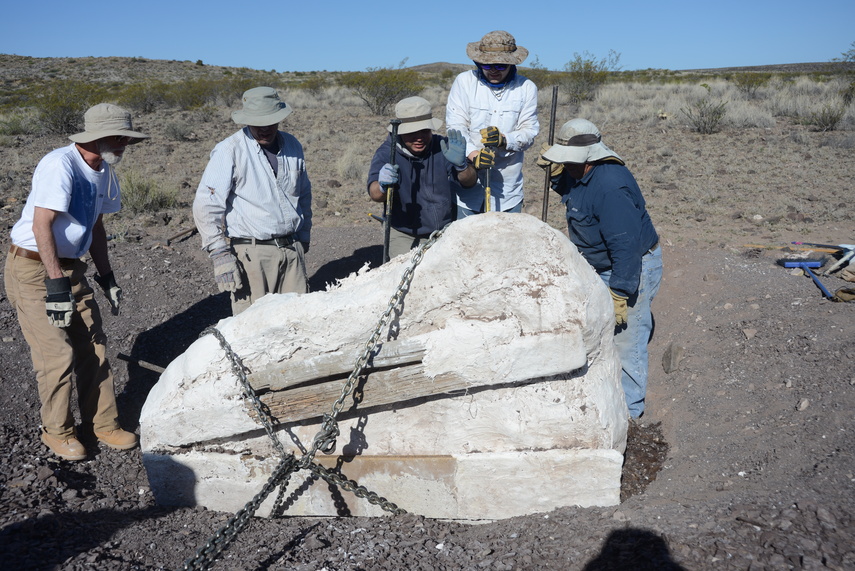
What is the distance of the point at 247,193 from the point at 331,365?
61.0 inches

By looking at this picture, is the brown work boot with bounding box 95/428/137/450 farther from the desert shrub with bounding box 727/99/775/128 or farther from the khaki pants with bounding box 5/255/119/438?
the desert shrub with bounding box 727/99/775/128

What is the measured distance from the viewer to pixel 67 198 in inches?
131

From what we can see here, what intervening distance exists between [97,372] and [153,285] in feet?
7.85

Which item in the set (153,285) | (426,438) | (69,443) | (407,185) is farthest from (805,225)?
(69,443)

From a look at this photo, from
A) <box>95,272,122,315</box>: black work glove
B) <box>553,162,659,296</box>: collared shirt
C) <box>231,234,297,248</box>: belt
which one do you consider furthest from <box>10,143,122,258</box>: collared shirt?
<box>553,162,659,296</box>: collared shirt

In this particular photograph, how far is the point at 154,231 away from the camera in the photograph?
8.37 metres

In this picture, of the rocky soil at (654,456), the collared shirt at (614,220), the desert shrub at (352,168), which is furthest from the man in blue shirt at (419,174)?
the desert shrub at (352,168)

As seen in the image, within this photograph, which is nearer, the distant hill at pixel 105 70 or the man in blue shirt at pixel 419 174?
the man in blue shirt at pixel 419 174

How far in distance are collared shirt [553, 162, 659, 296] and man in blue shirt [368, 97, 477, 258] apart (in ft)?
2.75

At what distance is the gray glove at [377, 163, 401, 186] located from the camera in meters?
4.13

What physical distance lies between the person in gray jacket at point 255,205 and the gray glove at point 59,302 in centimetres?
81

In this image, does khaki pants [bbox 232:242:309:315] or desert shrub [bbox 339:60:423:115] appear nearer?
khaki pants [bbox 232:242:309:315]

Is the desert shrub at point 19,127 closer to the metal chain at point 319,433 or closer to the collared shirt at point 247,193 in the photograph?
the collared shirt at point 247,193

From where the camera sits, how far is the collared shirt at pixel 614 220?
366cm
